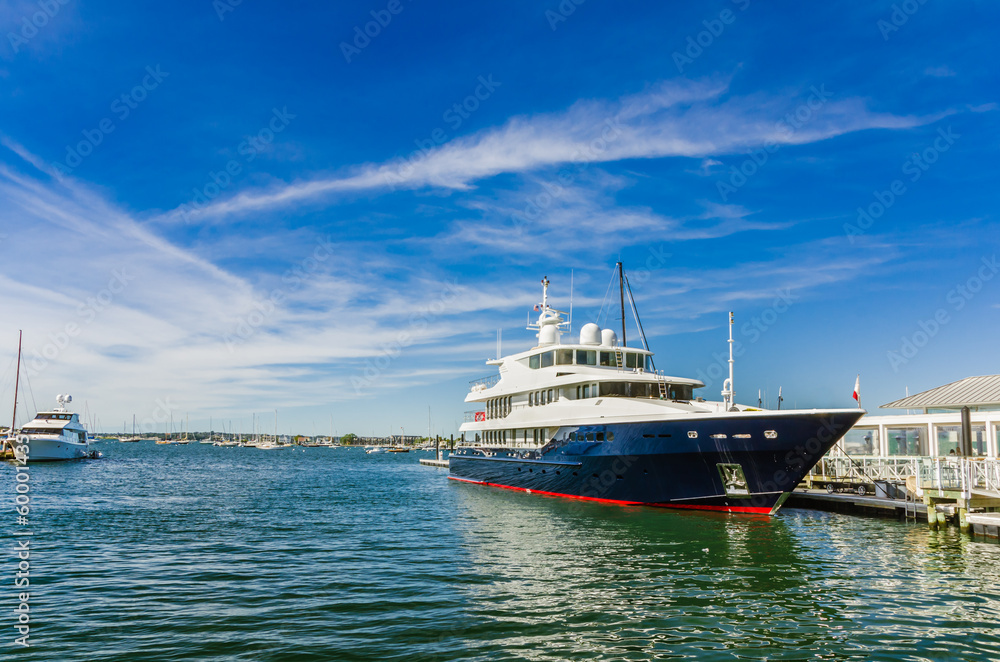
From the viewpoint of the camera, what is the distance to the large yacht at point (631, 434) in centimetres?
2161

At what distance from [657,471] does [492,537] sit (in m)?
7.86

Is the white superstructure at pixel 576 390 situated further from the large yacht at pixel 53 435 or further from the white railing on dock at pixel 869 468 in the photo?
the large yacht at pixel 53 435

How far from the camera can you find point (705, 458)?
22.6 m

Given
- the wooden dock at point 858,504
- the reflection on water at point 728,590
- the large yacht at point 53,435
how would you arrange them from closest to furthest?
the reflection on water at point 728,590, the wooden dock at point 858,504, the large yacht at point 53,435

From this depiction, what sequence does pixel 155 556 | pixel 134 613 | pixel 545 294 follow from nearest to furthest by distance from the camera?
pixel 134 613, pixel 155 556, pixel 545 294

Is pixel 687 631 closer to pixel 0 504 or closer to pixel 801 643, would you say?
pixel 801 643

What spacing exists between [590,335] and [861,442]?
54.2ft

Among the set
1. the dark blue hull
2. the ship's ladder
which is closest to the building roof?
the dark blue hull

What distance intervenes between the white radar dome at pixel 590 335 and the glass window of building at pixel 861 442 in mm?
14640

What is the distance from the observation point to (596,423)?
26.0m

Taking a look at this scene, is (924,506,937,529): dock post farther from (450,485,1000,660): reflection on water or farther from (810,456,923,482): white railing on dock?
(810,456,923,482): white railing on dock

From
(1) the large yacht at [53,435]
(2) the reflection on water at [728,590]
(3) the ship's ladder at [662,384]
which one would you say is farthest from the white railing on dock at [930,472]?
(1) the large yacht at [53,435]

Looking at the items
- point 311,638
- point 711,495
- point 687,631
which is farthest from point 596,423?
point 311,638

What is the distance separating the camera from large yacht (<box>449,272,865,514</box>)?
70.9 feet
